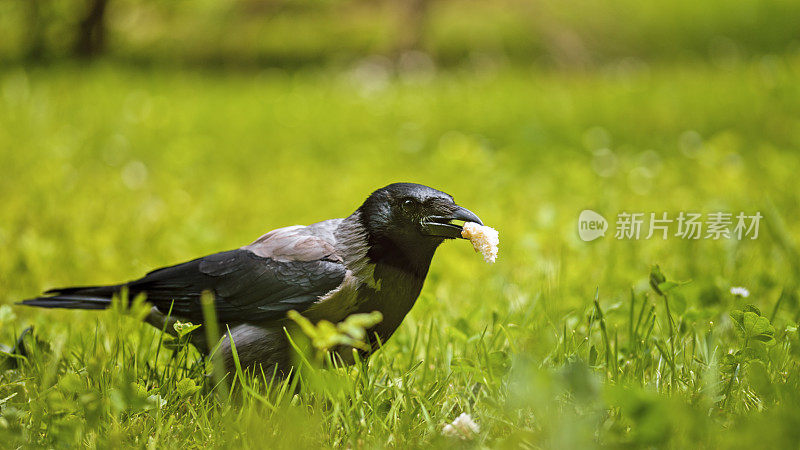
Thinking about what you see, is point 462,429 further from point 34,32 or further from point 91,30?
point 34,32

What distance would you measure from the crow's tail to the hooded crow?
0.37 m

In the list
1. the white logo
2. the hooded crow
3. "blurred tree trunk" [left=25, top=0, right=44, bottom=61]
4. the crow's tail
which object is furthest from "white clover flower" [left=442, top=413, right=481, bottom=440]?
"blurred tree trunk" [left=25, top=0, right=44, bottom=61]

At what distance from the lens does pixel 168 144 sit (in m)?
6.89

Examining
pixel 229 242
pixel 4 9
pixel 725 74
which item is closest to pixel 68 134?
pixel 229 242

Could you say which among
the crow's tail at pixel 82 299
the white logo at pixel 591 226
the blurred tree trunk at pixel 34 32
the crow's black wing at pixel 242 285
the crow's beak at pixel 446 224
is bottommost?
the white logo at pixel 591 226

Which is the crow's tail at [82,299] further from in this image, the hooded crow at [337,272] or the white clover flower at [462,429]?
the white clover flower at [462,429]

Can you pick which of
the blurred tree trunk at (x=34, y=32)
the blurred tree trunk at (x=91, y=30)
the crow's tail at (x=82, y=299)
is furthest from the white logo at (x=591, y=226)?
the blurred tree trunk at (x=34, y=32)

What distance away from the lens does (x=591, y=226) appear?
13.4 feet

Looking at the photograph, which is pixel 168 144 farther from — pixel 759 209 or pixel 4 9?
pixel 4 9

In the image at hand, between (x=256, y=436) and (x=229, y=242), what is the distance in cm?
261

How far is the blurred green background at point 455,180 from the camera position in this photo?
6.32 ft

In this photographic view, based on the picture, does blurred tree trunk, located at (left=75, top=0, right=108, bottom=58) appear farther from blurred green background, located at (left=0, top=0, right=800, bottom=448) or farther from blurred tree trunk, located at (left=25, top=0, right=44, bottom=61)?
blurred tree trunk, located at (left=25, top=0, right=44, bottom=61)

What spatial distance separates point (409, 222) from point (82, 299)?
1.19 m

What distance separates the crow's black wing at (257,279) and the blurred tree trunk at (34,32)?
11413 mm
